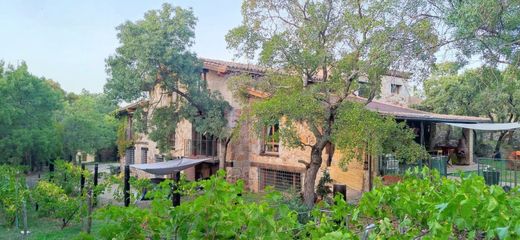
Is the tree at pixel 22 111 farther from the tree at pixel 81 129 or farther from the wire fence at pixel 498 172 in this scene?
the wire fence at pixel 498 172

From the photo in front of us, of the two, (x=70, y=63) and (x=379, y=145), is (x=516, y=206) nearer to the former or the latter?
(x=379, y=145)

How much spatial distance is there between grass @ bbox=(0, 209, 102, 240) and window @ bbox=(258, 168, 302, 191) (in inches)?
291

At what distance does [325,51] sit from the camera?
11.2 metres

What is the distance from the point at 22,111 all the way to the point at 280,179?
12.3 m

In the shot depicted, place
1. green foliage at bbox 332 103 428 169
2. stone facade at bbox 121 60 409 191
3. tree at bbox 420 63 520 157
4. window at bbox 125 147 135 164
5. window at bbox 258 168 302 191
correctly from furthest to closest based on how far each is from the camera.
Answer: window at bbox 125 147 135 164 < tree at bbox 420 63 520 157 < window at bbox 258 168 302 191 < stone facade at bbox 121 60 409 191 < green foliage at bbox 332 103 428 169

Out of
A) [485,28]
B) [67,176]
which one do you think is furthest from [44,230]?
[485,28]

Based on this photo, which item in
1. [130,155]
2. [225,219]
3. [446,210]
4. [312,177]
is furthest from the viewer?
[130,155]

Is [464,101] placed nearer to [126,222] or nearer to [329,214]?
[329,214]

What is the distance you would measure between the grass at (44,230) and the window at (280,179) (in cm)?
739

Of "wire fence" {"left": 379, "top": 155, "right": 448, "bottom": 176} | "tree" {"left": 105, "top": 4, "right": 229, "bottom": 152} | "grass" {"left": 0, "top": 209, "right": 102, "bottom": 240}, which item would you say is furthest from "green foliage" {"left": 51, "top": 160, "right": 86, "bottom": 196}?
"wire fence" {"left": 379, "top": 155, "right": 448, "bottom": 176}

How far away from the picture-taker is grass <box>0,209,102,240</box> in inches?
404

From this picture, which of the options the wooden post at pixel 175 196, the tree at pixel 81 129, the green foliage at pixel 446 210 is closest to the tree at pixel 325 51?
the wooden post at pixel 175 196

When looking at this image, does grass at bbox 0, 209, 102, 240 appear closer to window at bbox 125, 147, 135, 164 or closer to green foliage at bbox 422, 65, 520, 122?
window at bbox 125, 147, 135, 164

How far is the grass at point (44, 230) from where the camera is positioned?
33.7 feet
